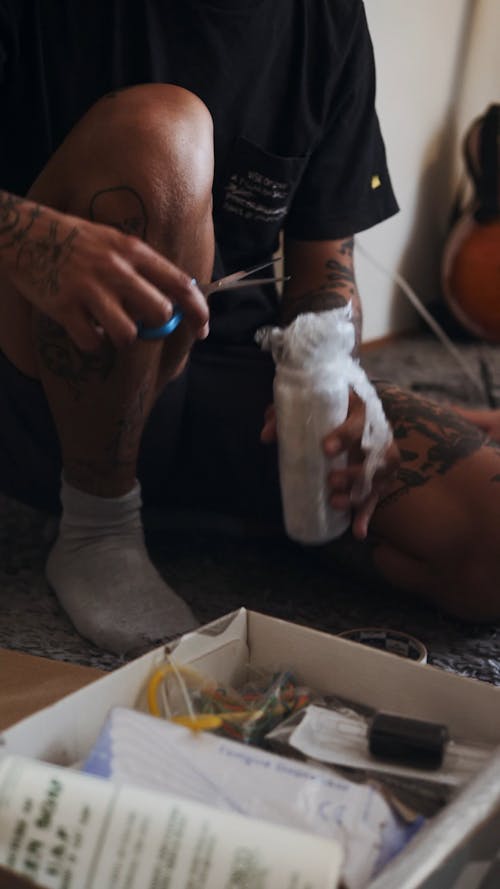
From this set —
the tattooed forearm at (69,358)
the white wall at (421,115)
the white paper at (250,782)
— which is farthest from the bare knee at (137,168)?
the white wall at (421,115)

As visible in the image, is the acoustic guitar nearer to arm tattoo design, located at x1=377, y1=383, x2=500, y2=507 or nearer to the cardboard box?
arm tattoo design, located at x1=377, y1=383, x2=500, y2=507

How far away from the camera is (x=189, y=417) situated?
4.00ft

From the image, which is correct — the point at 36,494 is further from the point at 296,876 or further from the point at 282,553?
the point at 296,876

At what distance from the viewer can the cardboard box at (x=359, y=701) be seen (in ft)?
1.69

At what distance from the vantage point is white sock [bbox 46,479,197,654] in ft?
3.33

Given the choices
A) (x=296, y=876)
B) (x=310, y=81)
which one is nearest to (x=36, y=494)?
(x=310, y=81)

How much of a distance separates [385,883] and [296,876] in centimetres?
4

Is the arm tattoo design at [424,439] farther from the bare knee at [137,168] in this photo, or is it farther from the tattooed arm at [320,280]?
the bare knee at [137,168]

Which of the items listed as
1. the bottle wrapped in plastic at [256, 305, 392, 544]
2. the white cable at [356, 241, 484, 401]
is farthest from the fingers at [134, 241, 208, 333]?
the white cable at [356, 241, 484, 401]

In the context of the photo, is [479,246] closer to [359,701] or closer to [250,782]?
[359,701]

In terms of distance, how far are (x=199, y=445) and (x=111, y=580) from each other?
24 centimetres

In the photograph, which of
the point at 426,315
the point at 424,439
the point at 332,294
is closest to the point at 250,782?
the point at 424,439

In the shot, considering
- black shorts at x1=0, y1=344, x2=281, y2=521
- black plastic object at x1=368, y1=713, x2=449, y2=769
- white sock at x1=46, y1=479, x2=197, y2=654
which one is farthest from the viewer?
black shorts at x1=0, y1=344, x2=281, y2=521

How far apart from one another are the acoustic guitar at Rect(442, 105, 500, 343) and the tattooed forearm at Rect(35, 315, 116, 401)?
1.82m
